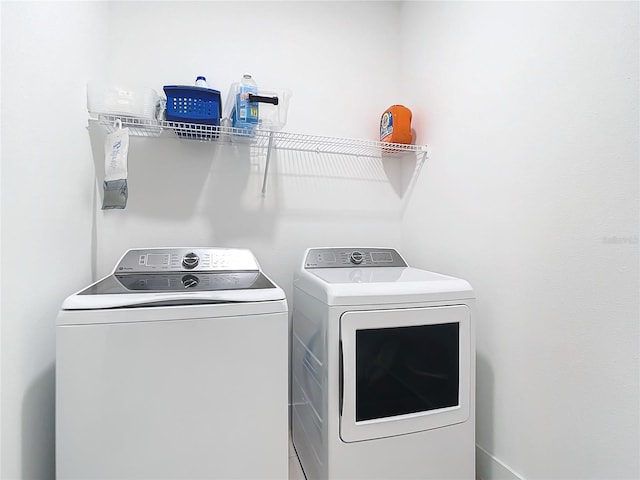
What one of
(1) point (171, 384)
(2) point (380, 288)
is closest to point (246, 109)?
(2) point (380, 288)

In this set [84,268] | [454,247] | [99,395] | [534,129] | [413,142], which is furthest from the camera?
[413,142]

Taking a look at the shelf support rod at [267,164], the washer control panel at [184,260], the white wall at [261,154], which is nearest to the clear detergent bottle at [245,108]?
the shelf support rod at [267,164]

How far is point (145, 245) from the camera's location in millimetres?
1803

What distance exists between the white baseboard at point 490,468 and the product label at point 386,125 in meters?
1.70

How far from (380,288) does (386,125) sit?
3.85ft

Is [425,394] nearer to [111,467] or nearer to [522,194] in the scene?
[522,194]

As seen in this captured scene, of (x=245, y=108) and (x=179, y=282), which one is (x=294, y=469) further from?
(x=245, y=108)

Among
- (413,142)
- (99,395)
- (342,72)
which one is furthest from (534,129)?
(99,395)

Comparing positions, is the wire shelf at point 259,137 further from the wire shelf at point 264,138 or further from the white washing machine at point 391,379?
the white washing machine at point 391,379

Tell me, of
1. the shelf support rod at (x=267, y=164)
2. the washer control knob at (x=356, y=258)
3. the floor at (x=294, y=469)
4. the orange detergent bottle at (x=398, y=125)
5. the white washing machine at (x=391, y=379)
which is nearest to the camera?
the white washing machine at (x=391, y=379)

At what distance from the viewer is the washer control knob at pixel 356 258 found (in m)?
1.86

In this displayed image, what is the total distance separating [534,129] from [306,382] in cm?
144

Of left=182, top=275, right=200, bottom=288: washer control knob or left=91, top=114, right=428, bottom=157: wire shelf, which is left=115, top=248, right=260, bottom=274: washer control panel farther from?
left=91, top=114, right=428, bottom=157: wire shelf

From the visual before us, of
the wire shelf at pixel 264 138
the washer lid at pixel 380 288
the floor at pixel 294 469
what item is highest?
the wire shelf at pixel 264 138
